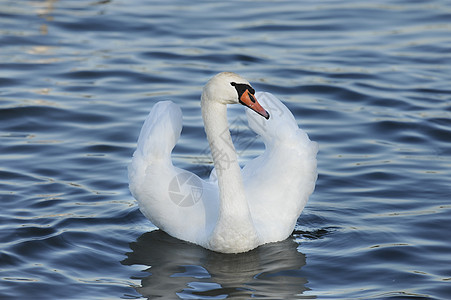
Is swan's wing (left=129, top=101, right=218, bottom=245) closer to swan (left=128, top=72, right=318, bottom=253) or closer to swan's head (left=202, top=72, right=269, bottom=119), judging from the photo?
swan (left=128, top=72, right=318, bottom=253)

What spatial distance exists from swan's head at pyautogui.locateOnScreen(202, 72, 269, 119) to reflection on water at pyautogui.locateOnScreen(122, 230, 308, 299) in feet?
4.66

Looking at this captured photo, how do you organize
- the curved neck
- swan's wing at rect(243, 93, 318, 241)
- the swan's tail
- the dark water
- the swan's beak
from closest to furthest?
the swan's beak < the dark water < the curved neck < swan's wing at rect(243, 93, 318, 241) < the swan's tail

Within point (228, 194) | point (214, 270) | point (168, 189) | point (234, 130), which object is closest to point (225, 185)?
point (228, 194)

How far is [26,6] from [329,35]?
5779 mm

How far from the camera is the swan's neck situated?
26.2ft

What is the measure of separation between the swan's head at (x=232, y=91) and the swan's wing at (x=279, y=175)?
115 centimetres

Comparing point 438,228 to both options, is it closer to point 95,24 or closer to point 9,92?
point 9,92

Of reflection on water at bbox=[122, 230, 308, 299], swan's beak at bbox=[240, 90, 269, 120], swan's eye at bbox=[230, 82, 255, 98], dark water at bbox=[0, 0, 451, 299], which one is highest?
swan's eye at bbox=[230, 82, 255, 98]

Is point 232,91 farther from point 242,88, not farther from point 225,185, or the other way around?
point 225,185

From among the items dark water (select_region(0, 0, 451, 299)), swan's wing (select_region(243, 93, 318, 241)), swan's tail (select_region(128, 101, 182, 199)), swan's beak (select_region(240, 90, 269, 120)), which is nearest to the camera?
swan's beak (select_region(240, 90, 269, 120))

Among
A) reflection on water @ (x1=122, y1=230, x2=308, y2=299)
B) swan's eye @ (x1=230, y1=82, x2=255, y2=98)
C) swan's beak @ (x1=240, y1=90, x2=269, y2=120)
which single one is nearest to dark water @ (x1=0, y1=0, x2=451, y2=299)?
reflection on water @ (x1=122, y1=230, x2=308, y2=299)

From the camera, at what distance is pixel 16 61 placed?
1433 cm

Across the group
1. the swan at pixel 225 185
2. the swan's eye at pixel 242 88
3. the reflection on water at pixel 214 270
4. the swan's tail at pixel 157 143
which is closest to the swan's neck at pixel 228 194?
the swan at pixel 225 185

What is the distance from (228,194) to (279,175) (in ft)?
2.40
